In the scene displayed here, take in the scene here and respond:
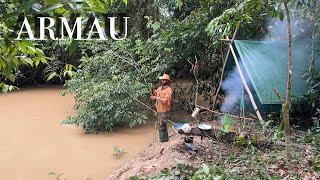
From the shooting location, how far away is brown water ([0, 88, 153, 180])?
677 cm

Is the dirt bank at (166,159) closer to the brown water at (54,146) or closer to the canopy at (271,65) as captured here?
the brown water at (54,146)

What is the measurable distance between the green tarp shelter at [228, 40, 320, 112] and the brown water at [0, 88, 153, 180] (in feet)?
7.32

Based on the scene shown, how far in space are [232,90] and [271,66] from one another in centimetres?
152

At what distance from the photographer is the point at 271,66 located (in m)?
7.14

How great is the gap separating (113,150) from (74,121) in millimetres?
1518

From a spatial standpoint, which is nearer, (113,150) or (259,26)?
(113,150)

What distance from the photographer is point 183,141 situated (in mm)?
5945

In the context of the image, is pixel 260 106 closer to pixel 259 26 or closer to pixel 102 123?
pixel 259 26

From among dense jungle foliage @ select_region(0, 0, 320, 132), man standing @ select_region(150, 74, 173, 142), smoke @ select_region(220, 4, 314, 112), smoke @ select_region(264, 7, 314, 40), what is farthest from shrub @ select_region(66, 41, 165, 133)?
smoke @ select_region(264, 7, 314, 40)

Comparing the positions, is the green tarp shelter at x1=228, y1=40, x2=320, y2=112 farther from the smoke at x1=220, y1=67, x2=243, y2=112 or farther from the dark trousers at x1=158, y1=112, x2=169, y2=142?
the dark trousers at x1=158, y1=112, x2=169, y2=142

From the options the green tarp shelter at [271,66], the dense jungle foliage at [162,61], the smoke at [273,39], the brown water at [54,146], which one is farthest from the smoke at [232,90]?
the brown water at [54,146]

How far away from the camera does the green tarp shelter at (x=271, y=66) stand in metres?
6.88

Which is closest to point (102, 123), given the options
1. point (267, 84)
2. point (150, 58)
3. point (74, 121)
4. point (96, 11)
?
point (74, 121)

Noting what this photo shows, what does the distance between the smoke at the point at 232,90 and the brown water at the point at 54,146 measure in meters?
1.59
